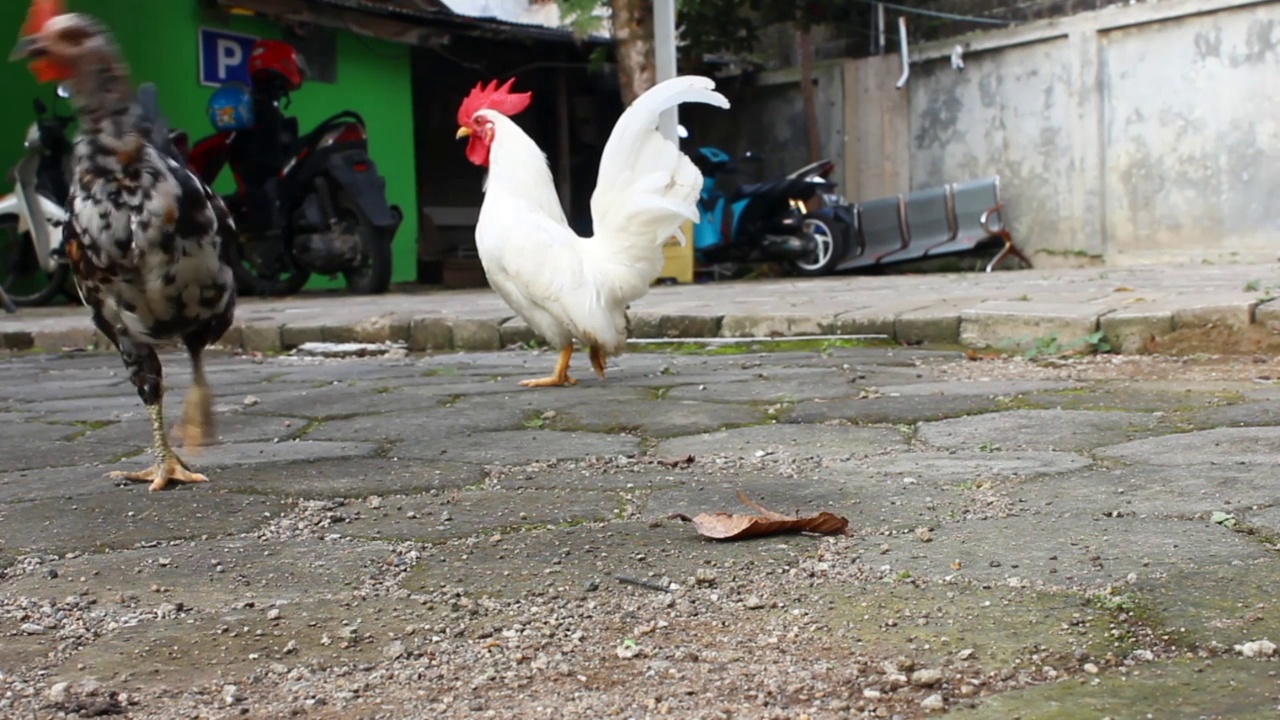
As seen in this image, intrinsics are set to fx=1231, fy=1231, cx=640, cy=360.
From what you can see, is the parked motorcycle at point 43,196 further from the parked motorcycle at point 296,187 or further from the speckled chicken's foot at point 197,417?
the speckled chicken's foot at point 197,417

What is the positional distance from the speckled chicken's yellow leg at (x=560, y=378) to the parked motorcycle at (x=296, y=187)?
4.12 metres

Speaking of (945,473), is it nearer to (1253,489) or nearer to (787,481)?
(787,481)

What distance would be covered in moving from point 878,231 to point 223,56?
585 centimetres

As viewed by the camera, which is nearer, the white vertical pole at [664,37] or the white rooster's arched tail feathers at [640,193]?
the white rooster's arched tail feathers at [640,193]

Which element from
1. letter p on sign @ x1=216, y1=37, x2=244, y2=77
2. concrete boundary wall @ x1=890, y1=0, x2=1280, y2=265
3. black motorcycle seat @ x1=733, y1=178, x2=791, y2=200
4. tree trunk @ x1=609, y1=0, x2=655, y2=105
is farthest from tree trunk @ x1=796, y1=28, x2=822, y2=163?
letter p on sign @ x1=216, y1=37, x2=244, y2=77

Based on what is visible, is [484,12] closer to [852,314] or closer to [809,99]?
[809,99]

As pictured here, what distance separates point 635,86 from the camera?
9.75 meters

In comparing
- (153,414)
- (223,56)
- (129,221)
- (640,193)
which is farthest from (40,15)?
(223,56)

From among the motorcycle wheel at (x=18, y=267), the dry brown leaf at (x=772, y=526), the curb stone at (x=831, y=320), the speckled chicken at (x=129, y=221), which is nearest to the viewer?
the dry brown leaf at (x=772, y=526)

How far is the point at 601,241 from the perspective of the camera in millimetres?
4305

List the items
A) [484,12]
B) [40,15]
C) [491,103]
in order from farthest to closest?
[484,12] < [491,103] < [40,15]

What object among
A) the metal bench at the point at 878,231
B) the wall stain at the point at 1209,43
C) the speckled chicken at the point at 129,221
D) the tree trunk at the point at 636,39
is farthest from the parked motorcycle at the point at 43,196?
the wall stain at the point at 1209,43

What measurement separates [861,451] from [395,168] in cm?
919

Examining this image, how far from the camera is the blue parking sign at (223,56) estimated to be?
9719 millimetres
